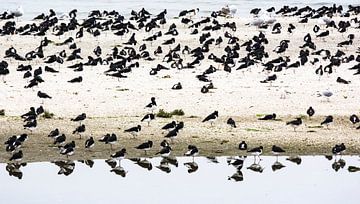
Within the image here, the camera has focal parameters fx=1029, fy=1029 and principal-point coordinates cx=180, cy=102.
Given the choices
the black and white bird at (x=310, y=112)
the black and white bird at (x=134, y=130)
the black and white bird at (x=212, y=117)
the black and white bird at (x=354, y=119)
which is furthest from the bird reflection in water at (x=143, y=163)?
the black and white bird at (x=354, y=119)

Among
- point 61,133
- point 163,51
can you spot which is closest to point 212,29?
point 163,51

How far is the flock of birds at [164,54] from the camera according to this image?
22.7 metres

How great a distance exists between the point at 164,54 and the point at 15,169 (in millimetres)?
15463

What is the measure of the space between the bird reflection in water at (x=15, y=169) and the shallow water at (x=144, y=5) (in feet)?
102

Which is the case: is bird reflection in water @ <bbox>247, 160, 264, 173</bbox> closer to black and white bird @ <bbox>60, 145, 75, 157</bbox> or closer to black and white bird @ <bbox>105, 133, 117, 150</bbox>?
black and white bird @ <bbox>105, 133, 117, 150</bbox>

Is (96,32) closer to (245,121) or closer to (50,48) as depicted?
(50,48)

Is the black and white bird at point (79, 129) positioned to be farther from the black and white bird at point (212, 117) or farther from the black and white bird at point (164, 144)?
the black and white bird at point (212, 117)

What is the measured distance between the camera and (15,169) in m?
20.8

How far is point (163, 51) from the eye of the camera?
1431 inches

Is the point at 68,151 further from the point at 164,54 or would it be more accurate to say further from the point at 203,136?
the point at 164,54

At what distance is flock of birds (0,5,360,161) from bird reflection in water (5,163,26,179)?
188mm

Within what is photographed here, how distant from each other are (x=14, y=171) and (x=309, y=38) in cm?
1848

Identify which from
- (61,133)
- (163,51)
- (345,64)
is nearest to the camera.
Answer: (61,133)

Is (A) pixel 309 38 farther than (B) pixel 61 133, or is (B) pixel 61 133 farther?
(A) pixel 309 38
